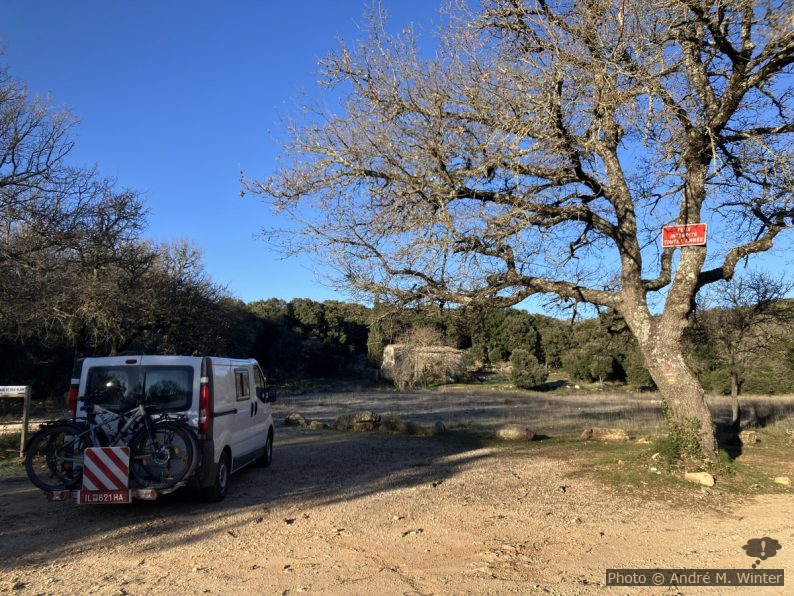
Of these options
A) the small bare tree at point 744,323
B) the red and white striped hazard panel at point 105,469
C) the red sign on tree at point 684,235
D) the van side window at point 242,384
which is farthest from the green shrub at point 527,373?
the red and white striped hazard panel at point 105,469

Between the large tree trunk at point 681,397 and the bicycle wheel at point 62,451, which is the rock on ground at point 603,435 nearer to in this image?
the large tree trunk at point 681,397

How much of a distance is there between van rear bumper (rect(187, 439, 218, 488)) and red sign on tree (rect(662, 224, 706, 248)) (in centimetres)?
779

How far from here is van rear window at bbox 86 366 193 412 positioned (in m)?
7.93

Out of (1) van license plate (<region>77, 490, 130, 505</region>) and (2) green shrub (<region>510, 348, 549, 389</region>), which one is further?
(2) green shrub (<region>510, 348, 549, 389</region>)

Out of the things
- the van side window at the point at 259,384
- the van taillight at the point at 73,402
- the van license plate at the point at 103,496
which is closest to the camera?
the van license plate at the point at 103,496

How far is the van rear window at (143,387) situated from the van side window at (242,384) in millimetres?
1462

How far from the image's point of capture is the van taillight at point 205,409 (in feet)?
25.5

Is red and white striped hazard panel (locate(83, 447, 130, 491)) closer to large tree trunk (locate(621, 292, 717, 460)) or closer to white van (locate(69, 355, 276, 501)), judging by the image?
white van (locate(69, 355, 276, 501))

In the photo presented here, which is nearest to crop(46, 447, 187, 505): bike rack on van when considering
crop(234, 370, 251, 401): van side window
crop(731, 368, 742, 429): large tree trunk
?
crop(234, 370, 251, 401): van side window

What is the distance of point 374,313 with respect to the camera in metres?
12.4

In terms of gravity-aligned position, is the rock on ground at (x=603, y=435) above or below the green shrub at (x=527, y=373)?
below

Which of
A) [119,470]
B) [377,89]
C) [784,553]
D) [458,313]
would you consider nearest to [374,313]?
[458,313]

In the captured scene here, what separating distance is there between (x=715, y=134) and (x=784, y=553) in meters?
6.62

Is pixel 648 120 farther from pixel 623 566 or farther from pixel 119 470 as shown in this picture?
pixel 119 470
